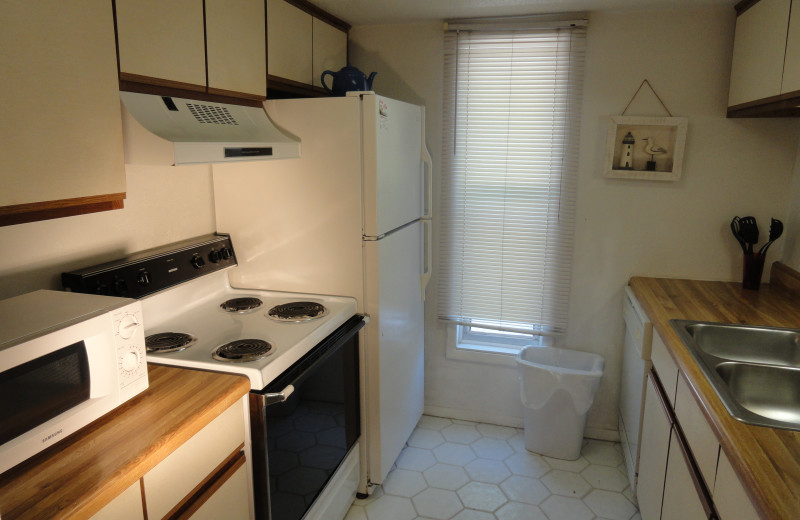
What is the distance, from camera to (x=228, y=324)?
2031mm

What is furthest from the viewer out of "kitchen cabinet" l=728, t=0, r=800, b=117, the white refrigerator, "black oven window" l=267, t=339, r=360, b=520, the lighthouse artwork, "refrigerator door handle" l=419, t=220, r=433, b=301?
"refrigerator door handle" l=419, t=220, r=433, b=301

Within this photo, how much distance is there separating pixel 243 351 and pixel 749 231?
2327 mm

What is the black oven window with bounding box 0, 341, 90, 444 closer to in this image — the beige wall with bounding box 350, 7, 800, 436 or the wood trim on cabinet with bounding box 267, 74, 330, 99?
the wood trim on cabinet with bounding box 267, 74, 330, 99

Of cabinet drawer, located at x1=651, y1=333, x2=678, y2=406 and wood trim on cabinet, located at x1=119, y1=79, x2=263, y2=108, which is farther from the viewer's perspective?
cabinet drawer, located at x1=651, y1=333, x2=678, y2=406

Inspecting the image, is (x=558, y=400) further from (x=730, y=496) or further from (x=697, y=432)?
(x=730, y=496)

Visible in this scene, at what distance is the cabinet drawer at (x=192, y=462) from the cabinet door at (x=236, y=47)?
112cm

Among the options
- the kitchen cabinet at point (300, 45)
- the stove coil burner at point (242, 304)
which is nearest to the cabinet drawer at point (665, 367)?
the stove coil burner at point (242, 304)

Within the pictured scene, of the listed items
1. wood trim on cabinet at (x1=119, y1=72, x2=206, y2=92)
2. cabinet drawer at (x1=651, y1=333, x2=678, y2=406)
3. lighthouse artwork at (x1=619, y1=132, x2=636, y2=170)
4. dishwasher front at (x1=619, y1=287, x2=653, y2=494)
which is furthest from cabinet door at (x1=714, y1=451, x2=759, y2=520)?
wood trim on cabinet at (x1=119, y1=72, x2=206, y2=92)

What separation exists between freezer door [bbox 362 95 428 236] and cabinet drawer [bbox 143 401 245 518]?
969 millimetres

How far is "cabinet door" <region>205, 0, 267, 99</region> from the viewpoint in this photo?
1854mm

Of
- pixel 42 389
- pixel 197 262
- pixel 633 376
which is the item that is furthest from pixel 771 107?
pixel 42 389

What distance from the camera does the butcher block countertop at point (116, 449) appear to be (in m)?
1.04

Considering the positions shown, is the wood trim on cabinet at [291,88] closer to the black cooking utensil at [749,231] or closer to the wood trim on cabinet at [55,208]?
the wood trim on cabinet at [55,208]

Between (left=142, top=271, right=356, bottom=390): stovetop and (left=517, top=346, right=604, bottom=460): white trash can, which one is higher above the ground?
(left=142, top=271, right=356, bottom=390): stovetop
